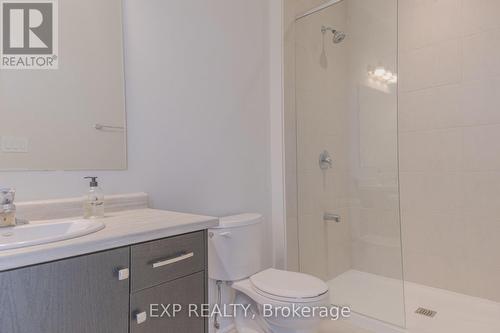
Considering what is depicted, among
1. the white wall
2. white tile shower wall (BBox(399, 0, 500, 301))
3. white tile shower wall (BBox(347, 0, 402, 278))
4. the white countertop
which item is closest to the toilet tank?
the white wall

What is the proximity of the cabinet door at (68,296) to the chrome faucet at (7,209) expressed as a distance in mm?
392

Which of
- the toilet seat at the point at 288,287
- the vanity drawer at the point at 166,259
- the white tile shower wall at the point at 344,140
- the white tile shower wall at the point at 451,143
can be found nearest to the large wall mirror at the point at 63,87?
the vanity drawer at the point at 166,259

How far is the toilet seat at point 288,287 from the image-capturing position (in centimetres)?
139

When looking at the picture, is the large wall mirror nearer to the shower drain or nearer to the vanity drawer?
the vanity drawer

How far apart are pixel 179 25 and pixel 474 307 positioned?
2.60 metres

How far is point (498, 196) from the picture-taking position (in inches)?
82.5

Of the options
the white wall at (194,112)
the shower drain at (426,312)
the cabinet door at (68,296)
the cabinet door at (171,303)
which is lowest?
the shower drain at (426,312)

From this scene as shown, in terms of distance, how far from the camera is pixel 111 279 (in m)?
0.86

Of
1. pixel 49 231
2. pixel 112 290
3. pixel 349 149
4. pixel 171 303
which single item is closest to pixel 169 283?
pixel 171 303

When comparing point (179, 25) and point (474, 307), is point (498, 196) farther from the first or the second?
point (179, 25)

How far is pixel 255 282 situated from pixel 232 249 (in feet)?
0.68

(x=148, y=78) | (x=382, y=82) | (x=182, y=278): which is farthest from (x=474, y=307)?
(x=148, y=78)
